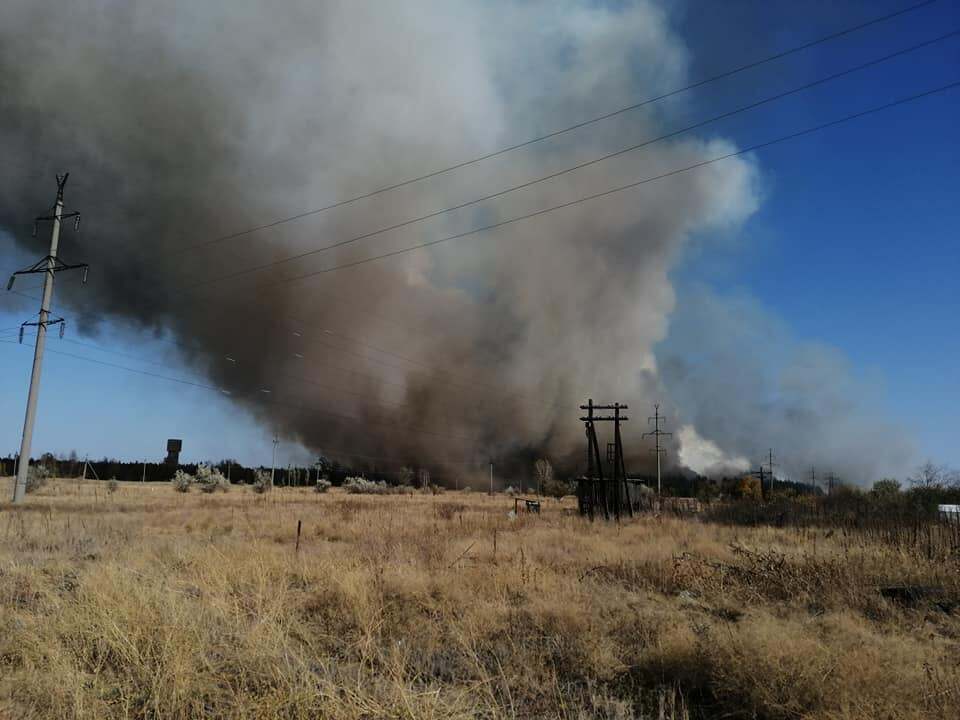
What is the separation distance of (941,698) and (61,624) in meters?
8.59

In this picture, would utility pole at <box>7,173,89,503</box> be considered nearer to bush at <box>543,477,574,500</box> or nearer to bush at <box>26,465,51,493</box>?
bush at <box>26,465,51,493</box>

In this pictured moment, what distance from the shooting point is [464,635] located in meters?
7.41

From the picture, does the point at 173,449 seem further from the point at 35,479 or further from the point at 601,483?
the point at 601,483

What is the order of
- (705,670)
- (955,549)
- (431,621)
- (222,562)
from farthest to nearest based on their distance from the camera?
(955,549), (222,562), (431,621), (705,670)

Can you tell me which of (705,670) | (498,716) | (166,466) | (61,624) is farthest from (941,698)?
(166,466)

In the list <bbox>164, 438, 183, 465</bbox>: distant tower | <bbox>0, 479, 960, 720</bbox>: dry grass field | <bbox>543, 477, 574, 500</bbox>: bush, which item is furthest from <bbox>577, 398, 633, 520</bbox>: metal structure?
<bbox>164, 438, 183, 465</bbox>: distant tower

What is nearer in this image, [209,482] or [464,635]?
[464,635]

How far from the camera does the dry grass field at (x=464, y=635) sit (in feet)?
16.3

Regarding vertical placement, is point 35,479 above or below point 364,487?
above

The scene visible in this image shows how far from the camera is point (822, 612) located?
8.88 meters

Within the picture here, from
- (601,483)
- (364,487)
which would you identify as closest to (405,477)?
(364,487)

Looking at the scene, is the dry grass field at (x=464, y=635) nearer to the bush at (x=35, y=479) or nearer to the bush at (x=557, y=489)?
the bush at (x=35, y=479)

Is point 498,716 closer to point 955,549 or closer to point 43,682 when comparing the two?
point 43,682

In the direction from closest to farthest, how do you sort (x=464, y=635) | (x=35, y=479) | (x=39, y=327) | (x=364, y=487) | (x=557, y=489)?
(x=464, y=635) < (x=39, y=327) < (x=35, y=479) < (x=364, y=487) < (x=557, y=489)
